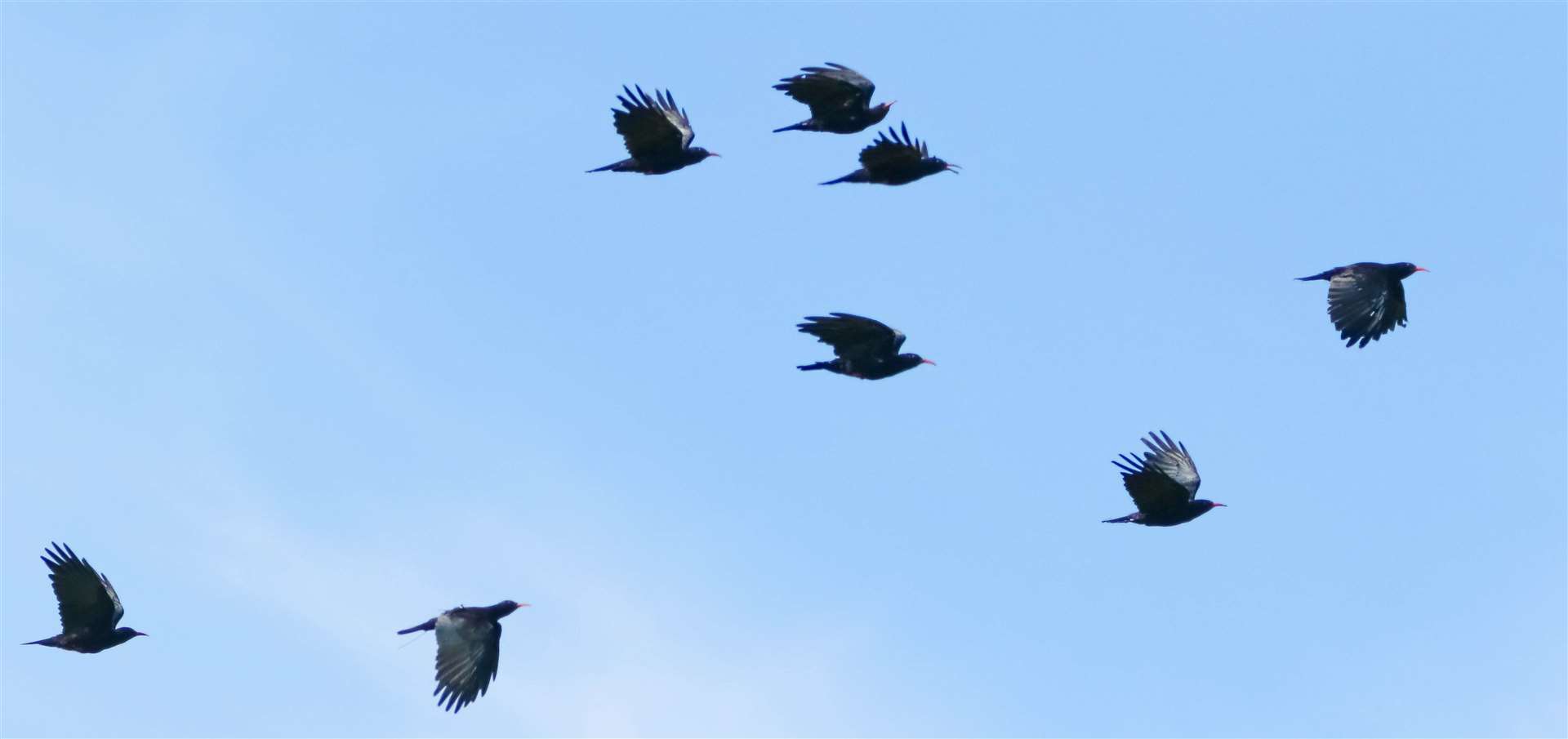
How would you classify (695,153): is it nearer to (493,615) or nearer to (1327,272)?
(493,615)

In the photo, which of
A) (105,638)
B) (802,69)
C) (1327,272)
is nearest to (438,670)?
(105,638)

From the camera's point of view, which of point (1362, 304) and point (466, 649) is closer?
point (466, 649)

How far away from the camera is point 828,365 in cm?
3266

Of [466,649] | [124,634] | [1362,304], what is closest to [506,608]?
[466,649]

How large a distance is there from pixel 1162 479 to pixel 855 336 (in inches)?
192

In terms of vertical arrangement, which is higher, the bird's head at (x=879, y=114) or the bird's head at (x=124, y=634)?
the bird's head at (x=879, y=114)

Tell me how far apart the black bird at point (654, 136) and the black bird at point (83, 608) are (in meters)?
9.22

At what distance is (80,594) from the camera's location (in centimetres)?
3216

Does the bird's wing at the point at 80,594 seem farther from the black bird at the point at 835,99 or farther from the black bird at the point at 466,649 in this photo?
the black bird at the point at 835,99

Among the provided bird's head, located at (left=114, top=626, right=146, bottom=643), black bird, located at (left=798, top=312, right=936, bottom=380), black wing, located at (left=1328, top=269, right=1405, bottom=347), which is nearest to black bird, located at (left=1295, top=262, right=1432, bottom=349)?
black wing, located at (left=1328, top=269, right=1405, bottom=347)

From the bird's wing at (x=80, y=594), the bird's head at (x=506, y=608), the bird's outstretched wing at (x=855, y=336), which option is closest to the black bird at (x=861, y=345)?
the bird's outstretched wing at (x=855, y=336)

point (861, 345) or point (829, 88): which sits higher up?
point (829, 88)

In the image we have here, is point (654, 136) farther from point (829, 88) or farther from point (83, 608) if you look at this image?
point (83, 608)

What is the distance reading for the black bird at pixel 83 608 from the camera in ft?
105
